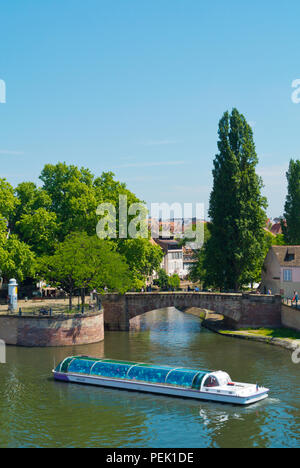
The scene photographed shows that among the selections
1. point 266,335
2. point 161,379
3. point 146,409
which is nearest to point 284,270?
point 266,335

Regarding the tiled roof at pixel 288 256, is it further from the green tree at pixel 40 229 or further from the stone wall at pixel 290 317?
the green tree at pixel 40 229

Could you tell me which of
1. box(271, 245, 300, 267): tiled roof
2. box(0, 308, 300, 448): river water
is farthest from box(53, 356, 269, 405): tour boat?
box(271, 245, 300, 267): tiled roof

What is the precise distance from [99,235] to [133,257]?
6478mm

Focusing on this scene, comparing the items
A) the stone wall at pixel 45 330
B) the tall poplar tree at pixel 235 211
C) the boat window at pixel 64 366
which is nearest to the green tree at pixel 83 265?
the stone wall at pixel 45 330

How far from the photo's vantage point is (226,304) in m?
83.4

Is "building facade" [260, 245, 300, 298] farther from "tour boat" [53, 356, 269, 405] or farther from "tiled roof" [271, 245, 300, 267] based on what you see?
"tour boat" [53, 356, 269, 405]

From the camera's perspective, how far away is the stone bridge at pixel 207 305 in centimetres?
8194

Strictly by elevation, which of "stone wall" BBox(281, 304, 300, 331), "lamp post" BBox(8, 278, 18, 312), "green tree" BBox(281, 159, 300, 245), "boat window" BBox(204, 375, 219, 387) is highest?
"green tree" BBox(281, 159, 300, 245)

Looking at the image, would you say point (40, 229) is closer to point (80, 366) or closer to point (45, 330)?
point (45, 330)

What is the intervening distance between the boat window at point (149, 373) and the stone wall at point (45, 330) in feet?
68.1

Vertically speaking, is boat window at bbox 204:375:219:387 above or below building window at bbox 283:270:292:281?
below

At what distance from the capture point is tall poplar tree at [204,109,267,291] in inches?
3401
